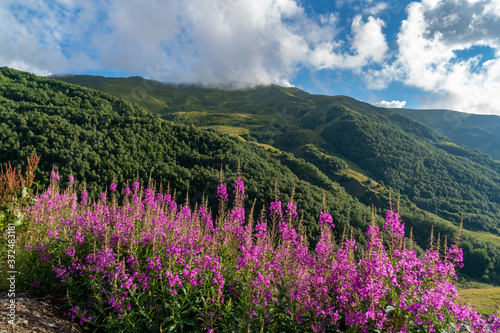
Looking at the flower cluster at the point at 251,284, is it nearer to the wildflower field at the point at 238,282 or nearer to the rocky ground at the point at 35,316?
the wildflower field at the point at 238,282

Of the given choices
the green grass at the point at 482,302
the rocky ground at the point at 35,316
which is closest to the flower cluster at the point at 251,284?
the rocky ground at the point at 35,316

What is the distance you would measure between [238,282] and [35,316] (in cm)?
354

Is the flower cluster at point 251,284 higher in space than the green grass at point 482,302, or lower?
higher

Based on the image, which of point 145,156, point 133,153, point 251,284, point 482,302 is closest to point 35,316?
point 251,284

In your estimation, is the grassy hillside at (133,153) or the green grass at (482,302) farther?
the grassy hillside at (133,153)

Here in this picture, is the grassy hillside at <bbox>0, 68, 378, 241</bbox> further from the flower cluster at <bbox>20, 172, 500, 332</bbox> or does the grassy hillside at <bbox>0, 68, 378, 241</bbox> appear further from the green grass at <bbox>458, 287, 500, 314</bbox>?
the flower cluster at <bbox>20, 172, 500, 332</bbox>

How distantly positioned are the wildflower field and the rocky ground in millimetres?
238

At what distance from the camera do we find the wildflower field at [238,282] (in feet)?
12.9

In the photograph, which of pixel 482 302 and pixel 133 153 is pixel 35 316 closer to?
pixel 482 302

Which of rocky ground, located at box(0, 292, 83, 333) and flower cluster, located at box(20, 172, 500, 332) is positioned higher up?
flower cluster, located at box(20, 172, 500, 332)

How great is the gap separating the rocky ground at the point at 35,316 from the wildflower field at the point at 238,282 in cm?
24

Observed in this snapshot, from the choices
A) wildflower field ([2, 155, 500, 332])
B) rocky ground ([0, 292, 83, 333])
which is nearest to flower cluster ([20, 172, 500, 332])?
wildflower field ([2, 155, 500, 332])

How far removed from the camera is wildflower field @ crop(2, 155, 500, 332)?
3.94 meters

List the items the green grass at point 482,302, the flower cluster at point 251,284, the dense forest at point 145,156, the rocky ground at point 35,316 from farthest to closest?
the dense forest at point 145,156
the green grass at point 482,302
the flower cluster at point 251,284
the rocky ground at point 35,316
